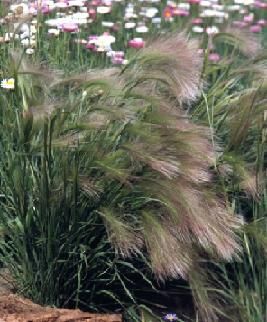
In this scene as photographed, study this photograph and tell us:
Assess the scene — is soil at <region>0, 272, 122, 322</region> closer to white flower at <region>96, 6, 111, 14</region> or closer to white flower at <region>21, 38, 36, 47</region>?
white flower at <region>21, 38, 36, 47</region>

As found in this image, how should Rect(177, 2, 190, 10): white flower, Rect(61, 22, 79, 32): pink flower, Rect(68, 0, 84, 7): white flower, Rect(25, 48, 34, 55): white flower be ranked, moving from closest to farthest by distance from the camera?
Rect(25, 48, 34, 55): white flower < Rect(61, 22, 79, 32): pink flower < Rect(68, 0, 84, 7): white flower < Rect(177, 2, 190, 10): white flower

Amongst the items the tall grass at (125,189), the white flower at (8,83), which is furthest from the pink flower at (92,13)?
the white flower at (8,83)

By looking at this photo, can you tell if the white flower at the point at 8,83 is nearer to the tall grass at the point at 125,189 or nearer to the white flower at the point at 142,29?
the tall grass at the point at 125,189

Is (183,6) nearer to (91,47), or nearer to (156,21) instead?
(156,21)

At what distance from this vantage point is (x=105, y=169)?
Answer: 3.39 meters

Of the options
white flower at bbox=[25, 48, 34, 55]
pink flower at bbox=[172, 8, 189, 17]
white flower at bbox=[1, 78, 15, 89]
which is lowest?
pink flower at bbox=[172, 8, 189, 17]

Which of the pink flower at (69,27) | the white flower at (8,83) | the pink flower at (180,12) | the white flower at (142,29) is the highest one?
the white flower at (8,83)

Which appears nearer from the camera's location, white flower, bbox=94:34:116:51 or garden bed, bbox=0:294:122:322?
garden bed, bbox=0:294:122:322

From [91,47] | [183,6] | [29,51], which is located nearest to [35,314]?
[29,51]

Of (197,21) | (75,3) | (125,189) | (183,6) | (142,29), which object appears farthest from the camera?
(183,6)

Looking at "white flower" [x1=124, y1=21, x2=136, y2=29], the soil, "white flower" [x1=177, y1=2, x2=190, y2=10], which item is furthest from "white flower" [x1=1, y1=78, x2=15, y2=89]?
"white flower" [x1=177, y1=2, x2=190, y2=10]

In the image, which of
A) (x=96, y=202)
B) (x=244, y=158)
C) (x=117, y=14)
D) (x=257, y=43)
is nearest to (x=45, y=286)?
(x=96, y=202)

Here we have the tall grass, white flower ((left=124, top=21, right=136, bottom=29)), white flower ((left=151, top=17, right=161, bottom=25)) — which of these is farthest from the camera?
white flower ((left=151, top=17, right=161, bottom=25))

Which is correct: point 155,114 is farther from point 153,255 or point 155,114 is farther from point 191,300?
point 191,300
